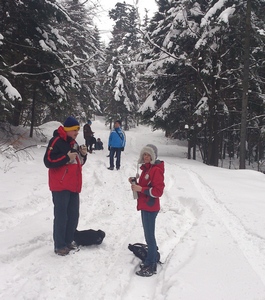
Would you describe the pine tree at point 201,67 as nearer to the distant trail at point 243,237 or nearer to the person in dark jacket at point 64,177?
the distant trail at point 243,237

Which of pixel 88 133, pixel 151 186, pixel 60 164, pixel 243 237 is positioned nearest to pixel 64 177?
pixel 60 164

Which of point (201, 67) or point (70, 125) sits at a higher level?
point (201, 67)

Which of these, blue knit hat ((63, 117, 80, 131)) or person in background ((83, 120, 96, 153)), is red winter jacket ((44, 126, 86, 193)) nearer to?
blue knit hat ((63, 117, 80, 131))

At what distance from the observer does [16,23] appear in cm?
1335

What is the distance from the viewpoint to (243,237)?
5656 millimetres

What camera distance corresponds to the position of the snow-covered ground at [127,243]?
12.5 feet

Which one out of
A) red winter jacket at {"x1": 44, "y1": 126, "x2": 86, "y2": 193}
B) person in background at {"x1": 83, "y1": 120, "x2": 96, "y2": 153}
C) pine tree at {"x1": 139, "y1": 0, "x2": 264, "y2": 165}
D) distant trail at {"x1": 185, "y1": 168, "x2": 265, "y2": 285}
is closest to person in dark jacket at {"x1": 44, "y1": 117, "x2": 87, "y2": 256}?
red winter jacket at {"x1": 44, "y1": 126, "x2": 86, "y2": 193}

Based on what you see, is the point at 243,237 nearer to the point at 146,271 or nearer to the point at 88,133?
the point at 146,271

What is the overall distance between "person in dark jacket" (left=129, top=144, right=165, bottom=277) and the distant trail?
1.57 m

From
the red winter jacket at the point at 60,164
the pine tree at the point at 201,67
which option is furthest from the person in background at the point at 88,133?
the red winter jacket at the point at 60,164

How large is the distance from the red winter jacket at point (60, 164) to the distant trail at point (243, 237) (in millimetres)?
3027

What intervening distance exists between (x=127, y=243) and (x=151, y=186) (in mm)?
1587

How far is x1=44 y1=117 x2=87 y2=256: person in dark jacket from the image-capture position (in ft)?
14.6

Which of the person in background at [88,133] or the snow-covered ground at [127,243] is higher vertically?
the person in background at [88,133]
